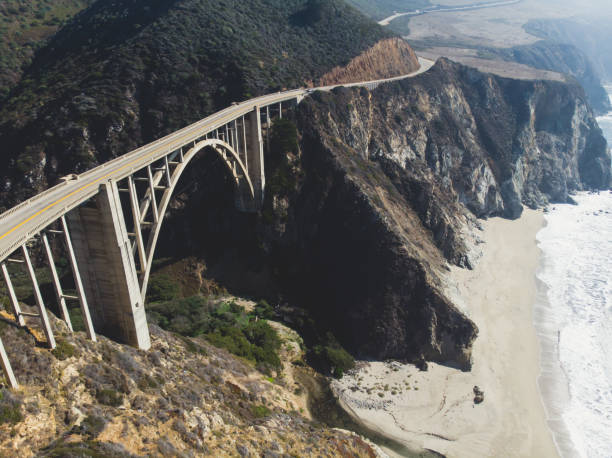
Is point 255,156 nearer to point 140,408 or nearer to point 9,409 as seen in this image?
point 140,408

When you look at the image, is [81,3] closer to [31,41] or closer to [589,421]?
[31,41]

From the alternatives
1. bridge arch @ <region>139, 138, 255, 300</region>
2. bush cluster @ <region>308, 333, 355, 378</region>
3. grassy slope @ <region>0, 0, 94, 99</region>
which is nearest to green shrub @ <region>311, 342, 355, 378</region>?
bush cluster @ <region>308, 333, 355, 378</region>

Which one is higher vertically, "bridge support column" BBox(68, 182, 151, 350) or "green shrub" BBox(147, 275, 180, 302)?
"bridge support column" BBox(68, 182, 151, 350)

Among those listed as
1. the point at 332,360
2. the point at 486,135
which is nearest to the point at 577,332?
the point at 332,360

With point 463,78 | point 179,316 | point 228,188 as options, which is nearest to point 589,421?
point 179,316

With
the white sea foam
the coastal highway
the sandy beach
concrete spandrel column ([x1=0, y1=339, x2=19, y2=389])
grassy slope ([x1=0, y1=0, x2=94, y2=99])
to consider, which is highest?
grassy slope ([x1=0, y1=0, x2=94, y2=99])

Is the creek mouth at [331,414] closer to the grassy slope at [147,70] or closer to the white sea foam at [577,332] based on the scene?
the white sea foam at [577,332]

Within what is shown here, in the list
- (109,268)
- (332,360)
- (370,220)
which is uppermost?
(109,268)

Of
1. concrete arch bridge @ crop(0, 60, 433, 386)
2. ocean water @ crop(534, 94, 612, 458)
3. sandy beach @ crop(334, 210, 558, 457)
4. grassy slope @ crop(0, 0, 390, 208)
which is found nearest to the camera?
concrete arch bridge @ crop(0, 60, 433, 386)

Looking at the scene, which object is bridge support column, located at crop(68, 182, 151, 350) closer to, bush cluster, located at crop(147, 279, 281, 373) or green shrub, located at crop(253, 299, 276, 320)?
bush cluster, located at crop(147, 279, 281, 373)
